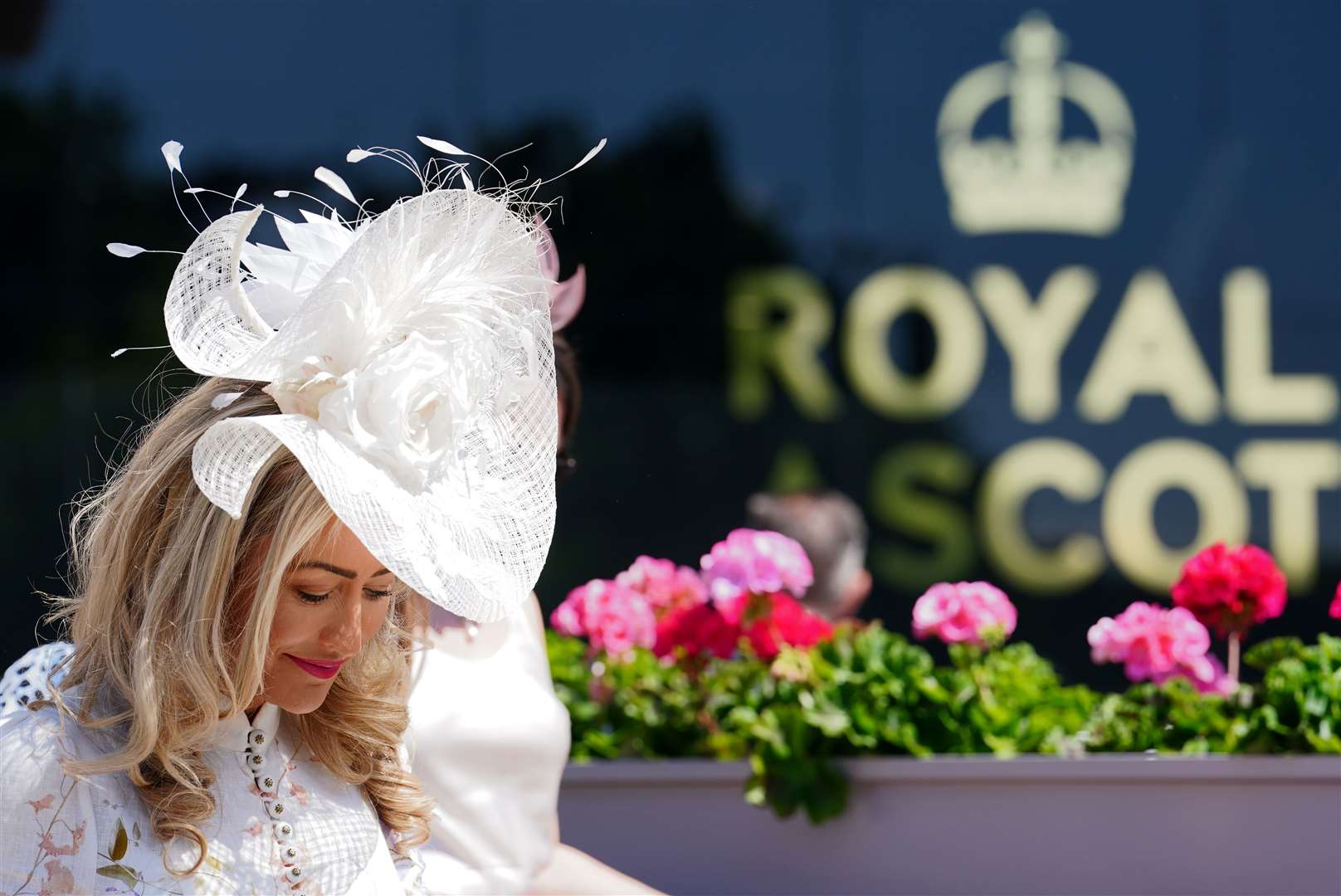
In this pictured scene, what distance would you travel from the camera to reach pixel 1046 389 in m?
4.66

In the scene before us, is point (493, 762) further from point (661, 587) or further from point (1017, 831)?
point (661, 587)

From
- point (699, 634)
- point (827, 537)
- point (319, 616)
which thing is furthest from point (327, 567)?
point (827, 537)

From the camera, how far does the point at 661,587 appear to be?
3.40m

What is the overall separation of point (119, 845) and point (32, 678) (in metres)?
0.21

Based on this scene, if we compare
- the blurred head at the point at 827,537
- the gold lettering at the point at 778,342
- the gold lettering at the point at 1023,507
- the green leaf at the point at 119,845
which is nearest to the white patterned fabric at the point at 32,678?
the green leaf at the point at 119,845

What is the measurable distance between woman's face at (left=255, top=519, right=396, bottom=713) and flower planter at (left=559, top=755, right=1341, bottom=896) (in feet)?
5.06

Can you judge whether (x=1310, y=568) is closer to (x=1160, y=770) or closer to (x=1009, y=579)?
(x=1009, y=579)

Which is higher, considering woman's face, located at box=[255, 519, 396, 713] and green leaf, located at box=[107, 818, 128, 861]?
woman's face, located at box=[255, 519, 396, 713]

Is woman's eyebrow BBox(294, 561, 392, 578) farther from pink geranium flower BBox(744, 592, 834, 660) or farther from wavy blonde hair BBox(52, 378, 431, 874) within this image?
pink geranium flower BBox(744, 592, 834, 660)

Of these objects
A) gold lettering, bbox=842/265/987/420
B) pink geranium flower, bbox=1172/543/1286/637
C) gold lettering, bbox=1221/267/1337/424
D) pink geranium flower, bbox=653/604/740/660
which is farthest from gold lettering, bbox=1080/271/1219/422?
pink geranium flower, bbox=653/604/740/660

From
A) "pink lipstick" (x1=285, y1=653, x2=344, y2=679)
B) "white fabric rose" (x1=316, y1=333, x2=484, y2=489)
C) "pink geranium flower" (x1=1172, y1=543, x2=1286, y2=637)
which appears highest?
"white fabric rose" (x1=316, y1=333, x2=484, y2=489)

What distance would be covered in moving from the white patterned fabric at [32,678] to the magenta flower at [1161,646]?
2095 mm

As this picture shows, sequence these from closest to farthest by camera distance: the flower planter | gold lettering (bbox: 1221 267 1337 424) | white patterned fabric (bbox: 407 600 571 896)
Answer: white patterned fabric (bbox: 407 600 571 896)
the flower planter
gold lettering (bbox: 1221 267 1337 424)

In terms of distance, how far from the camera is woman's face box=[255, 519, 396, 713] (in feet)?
4.58
